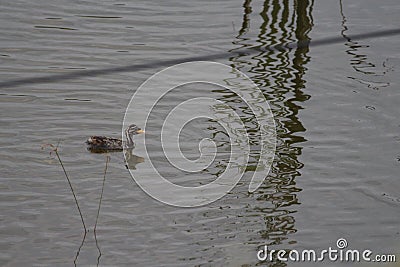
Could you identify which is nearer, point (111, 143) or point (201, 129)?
point (111, 143)

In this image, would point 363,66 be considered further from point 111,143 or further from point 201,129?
point 111,143

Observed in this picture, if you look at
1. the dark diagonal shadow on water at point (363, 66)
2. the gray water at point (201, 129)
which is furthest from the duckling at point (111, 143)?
the dark diagonal shadow on water at point (363, 66)

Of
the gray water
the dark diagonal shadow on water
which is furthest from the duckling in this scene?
the dark diagonal shadow on water

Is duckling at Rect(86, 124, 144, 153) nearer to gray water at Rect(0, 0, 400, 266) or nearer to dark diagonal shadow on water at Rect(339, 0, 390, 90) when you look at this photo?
gray water at Rect(0, 0, 400, 266)

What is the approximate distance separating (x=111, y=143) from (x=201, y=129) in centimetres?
104

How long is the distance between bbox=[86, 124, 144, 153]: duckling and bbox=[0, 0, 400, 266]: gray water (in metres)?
0.10

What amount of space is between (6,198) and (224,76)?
12.2 feet

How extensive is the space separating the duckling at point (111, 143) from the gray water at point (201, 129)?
98mm

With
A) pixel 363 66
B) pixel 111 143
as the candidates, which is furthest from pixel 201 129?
pixel 363 66

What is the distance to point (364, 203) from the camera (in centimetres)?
863

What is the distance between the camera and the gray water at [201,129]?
782cm

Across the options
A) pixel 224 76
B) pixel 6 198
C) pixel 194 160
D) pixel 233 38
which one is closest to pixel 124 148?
pixel 194 160

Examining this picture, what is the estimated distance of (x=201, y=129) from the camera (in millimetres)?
10109

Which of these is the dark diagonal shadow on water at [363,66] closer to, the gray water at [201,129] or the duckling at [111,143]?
the gray water at [201,129]
